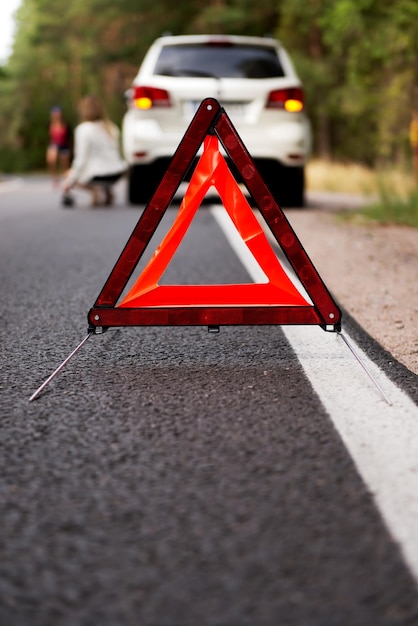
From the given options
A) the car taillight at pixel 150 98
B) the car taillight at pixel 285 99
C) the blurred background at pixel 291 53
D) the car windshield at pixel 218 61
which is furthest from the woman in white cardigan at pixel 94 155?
the blurred background at pixel 291 53

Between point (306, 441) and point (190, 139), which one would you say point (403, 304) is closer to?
point (190, 139)

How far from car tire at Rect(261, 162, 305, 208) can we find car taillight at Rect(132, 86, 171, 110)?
145 cm

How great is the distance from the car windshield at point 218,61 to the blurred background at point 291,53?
6.50m

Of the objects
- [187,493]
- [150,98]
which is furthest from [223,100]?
[187,493]

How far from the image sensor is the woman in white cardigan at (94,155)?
14453 millimetres

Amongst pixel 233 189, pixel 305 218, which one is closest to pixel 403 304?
pixel 233 189

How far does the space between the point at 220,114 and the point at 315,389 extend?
1212 millimetres

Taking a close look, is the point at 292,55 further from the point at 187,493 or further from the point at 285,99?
the point at 187,493

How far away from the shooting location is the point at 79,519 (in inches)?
103

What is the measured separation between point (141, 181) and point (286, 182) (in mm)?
1810

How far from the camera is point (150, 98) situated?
12.0m

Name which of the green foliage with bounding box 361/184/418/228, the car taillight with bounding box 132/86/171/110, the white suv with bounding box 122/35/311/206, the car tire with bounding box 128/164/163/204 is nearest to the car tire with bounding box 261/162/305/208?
the white suv with bounding box 122/35/311/206

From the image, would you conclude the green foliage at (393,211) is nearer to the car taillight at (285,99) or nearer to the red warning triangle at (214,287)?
the car taillight at (285,99)

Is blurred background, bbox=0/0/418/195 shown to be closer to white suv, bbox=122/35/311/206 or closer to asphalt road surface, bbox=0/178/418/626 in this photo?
white suv, bbox=122/35/311/206
